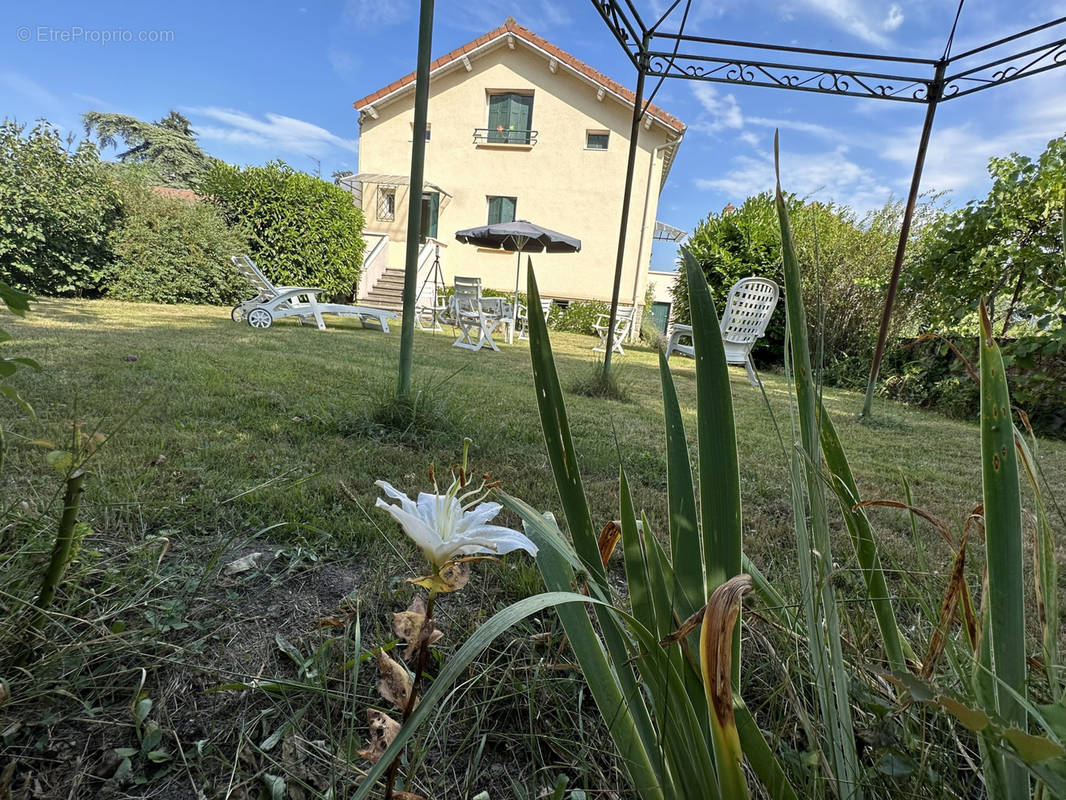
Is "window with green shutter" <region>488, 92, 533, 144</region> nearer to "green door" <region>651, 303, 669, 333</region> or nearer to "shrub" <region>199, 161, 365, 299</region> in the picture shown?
"shrub" <region>199, 161, 365, 299</region>

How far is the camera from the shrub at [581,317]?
43.0 feet

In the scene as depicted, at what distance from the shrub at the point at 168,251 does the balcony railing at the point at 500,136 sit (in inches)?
282

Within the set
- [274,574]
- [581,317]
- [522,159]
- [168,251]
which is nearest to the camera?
[274,574]

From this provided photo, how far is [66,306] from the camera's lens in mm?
6844

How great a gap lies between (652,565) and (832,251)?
1097cm

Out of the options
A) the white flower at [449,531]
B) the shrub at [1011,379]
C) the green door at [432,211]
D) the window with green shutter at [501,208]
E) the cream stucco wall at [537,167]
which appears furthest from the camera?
the green door at [432,211]

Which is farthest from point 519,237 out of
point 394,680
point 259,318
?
point 394,680

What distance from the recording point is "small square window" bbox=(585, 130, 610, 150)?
13.6 meters

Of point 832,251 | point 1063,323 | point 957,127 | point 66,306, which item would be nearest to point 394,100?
point 66,306

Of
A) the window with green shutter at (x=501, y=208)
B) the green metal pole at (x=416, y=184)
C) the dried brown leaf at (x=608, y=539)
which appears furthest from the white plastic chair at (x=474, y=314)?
the dried brown leaf at (x=608, y=539)

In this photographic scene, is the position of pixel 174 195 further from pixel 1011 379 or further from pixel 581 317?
pixel 1011 379

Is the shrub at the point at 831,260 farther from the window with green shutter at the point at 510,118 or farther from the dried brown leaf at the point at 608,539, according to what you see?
the dried brown leaf at the point at 608,539

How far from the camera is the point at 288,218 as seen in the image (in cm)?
1027

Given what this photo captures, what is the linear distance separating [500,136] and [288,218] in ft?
21.1
